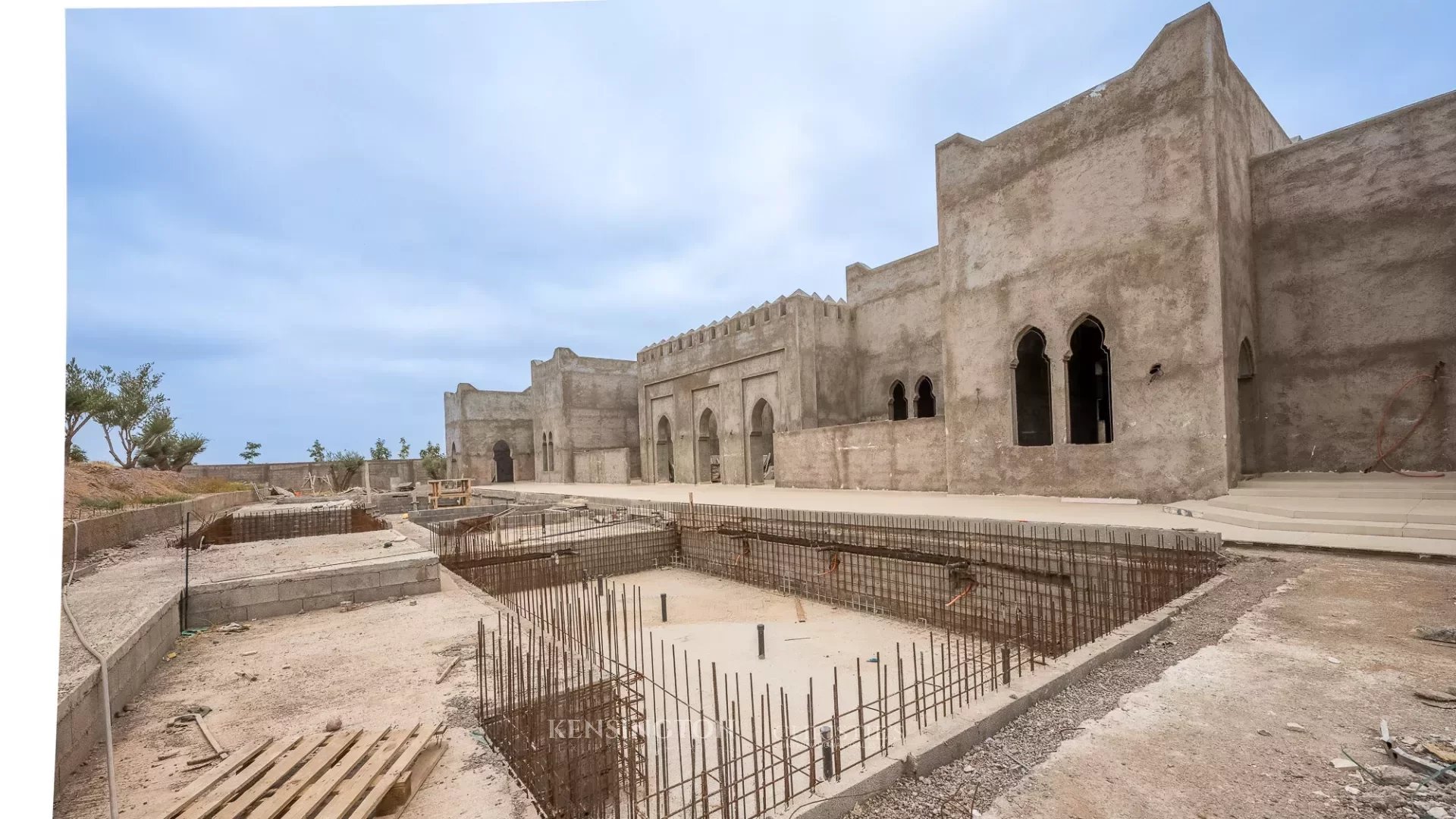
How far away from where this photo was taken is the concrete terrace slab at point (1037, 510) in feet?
21.2

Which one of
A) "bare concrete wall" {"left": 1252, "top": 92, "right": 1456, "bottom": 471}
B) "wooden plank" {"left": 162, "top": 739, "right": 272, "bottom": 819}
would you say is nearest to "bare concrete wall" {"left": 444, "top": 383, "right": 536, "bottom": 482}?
"bare concrete wall" {"left": 1252, "top": 92, "right": 1456, "bottom": 471}

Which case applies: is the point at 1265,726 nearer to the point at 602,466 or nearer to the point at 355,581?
the point at 355,581

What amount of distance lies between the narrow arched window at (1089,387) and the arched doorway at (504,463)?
2957cm

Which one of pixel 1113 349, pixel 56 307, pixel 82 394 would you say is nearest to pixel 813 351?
pixel 1113 349

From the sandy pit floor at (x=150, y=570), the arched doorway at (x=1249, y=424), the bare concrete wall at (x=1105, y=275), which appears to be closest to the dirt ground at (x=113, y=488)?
the sandy pit floor at (x=150, y=570)

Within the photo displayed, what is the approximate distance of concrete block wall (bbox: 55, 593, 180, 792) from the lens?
3.13 metres

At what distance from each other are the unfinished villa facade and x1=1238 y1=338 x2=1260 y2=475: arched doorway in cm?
3

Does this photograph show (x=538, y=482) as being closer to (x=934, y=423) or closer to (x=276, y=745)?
(x=934, y=423)

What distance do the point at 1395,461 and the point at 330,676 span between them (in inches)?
583

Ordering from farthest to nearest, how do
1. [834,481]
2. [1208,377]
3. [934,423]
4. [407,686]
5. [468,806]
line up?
[834,481], [934,423], [1208,377], [407,686], [468,806]

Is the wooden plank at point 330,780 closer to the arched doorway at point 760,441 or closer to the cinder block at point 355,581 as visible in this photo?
the cinder block at point 355,581

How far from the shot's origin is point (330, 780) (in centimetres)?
296

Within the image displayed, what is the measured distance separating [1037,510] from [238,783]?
10.0 metres

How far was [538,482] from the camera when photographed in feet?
106
